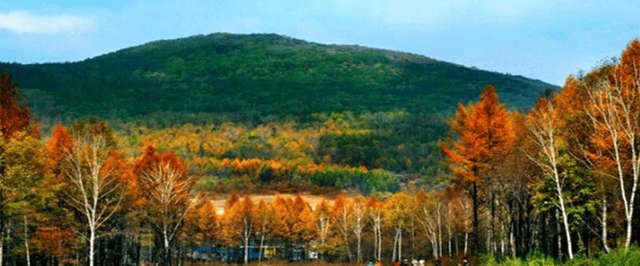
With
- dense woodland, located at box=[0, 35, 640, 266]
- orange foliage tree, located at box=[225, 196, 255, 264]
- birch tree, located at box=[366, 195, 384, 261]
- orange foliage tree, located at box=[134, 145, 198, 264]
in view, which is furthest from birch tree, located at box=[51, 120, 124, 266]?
orange foliage tree, located at box=[225, 196, 255, 264]

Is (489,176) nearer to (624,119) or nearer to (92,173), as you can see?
(624,119)

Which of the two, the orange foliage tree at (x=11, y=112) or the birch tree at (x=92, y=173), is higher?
the orange foliage tree at (x=11, y=112)

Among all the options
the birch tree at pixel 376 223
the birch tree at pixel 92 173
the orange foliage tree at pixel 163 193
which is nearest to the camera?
the birch tree at pixel 92 173

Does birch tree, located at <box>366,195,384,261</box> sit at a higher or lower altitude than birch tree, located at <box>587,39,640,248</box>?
lower

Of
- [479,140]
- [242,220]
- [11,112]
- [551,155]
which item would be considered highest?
[11,112]

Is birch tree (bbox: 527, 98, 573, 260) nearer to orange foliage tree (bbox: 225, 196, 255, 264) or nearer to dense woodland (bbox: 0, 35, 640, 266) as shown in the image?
dense woodland (bbox: 0, 35, 640, 266)

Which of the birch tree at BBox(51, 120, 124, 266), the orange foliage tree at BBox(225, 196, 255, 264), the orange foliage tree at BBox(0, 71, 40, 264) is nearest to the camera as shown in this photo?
the birch tree at BBox(51, 120, 124, 266)

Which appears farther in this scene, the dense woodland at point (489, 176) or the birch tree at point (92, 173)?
the birch tree at point (92, 173)

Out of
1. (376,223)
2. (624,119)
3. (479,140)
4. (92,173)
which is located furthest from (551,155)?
(376,223)

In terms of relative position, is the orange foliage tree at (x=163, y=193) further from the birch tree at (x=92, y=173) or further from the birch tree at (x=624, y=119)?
the birch tree at (x=624, y=119)

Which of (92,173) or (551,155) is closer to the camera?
(551,155)

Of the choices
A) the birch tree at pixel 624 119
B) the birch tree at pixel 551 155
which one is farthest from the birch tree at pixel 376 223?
the birch tree at pixel 624 119

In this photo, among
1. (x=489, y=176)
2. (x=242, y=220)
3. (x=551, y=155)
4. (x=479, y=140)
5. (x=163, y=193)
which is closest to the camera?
(x=551, y=155)

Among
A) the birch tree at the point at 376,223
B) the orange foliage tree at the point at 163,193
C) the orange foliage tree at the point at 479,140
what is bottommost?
the birch tree at the point at 376,223
